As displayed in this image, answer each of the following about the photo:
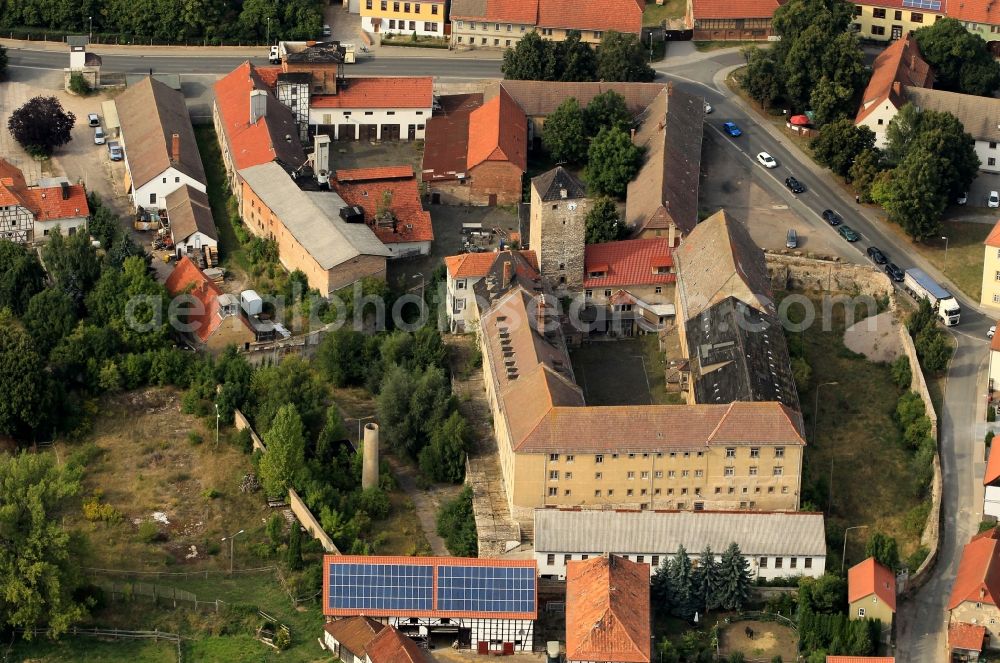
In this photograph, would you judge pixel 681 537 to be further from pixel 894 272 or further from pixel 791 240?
pixel 791 240

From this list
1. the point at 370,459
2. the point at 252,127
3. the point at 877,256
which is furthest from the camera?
the point at 252,127

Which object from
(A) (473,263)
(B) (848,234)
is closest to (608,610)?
(A) (473,263)

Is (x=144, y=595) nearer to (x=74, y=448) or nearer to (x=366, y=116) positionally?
(x=74, y=448)

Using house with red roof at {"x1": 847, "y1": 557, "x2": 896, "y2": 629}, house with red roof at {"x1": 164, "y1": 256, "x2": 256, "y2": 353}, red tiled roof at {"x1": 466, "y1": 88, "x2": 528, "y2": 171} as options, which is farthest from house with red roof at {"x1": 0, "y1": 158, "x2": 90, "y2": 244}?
house with red roof at {"x1": 847, "y1": 557, "x2": 896, "y2": 629}

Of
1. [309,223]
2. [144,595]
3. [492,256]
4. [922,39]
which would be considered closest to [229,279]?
[309,223]

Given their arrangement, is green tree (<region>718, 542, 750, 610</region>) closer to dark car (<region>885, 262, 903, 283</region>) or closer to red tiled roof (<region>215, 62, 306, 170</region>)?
dark car (<region>885, 262, 903, 283</region>)

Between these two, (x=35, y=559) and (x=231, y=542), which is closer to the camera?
(x=35, y=559)

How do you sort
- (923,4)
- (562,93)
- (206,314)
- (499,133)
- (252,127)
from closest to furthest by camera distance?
(206,314) → (252,127) → (499,133) → (562,93) → (923,4)
